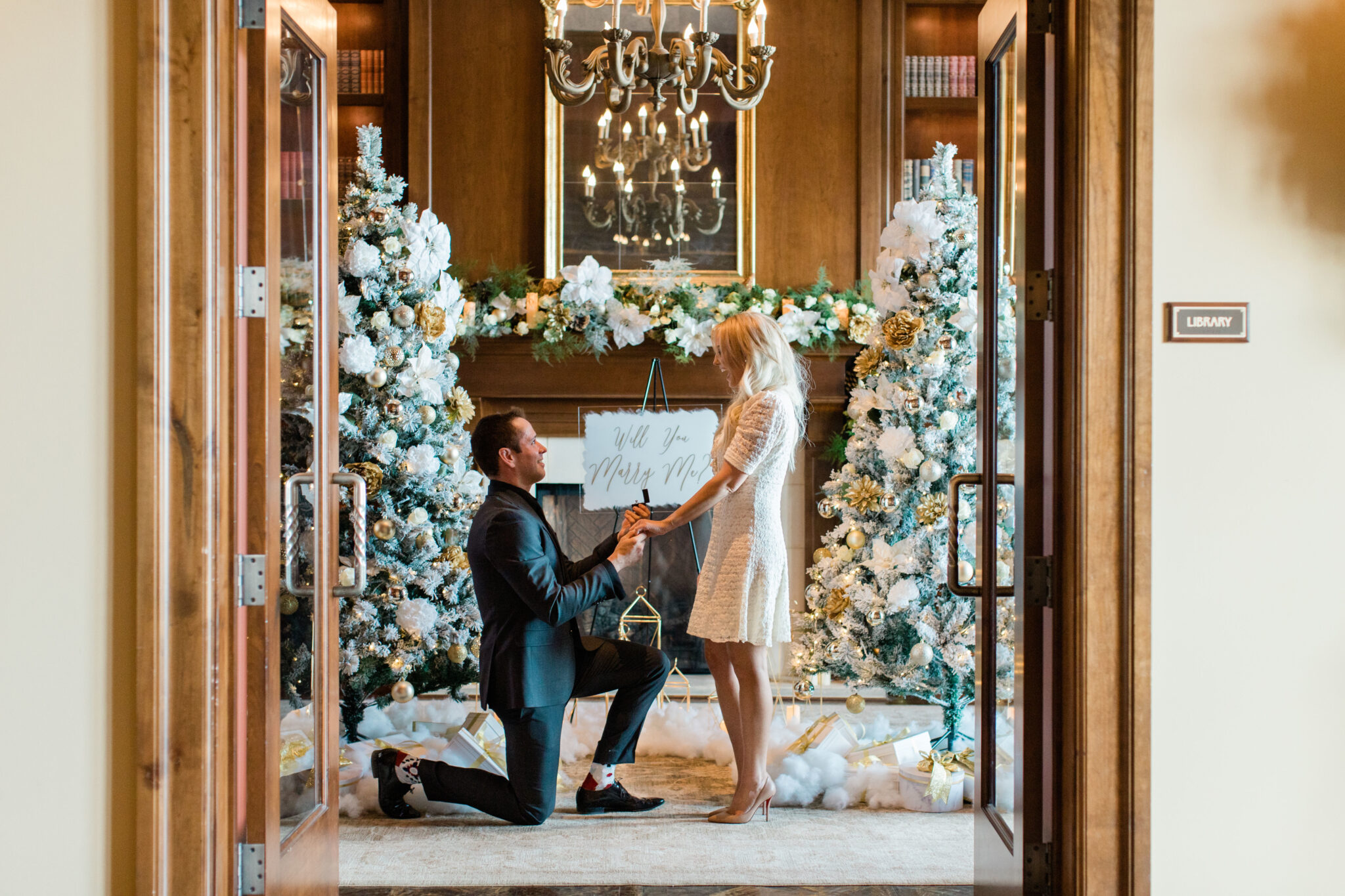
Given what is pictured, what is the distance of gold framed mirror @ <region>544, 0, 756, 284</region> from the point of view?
543 centimetres

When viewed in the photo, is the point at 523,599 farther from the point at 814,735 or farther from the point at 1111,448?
the point at 1111,448

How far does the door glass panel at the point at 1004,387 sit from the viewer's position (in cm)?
244

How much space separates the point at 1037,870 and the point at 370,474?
9.37ft

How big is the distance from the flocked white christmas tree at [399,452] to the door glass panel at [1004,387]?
7.62 ft

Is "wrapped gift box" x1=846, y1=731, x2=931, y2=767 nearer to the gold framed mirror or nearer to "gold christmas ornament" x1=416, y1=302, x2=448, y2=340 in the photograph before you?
"gold christmas ornament" x1=416, y1=302, x2=448, y2=340

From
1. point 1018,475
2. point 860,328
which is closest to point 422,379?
point 860,328

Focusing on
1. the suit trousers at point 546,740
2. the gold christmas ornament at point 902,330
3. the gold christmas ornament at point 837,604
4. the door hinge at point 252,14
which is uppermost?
the door hinge at point 252,14

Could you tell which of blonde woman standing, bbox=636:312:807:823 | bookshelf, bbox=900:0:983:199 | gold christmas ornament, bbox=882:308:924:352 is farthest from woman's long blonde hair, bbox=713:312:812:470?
bookshelf, bbox=900:0:983:199

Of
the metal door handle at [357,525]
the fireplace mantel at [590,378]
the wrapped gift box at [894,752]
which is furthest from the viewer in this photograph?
the fireplace mantel at [590,378]

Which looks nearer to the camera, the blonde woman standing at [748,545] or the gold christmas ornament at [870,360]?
the blonde woman standing at [748,545]

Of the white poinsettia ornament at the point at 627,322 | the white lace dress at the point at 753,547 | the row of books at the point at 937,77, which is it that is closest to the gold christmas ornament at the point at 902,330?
the white lace dress at the point at 753,547

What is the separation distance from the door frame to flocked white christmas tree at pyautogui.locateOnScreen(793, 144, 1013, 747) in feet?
5.84

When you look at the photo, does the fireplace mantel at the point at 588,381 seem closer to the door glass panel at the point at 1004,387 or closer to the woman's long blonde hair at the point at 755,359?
the woman's long blonde hair at the point at 755,359

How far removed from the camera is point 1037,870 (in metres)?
2.24
